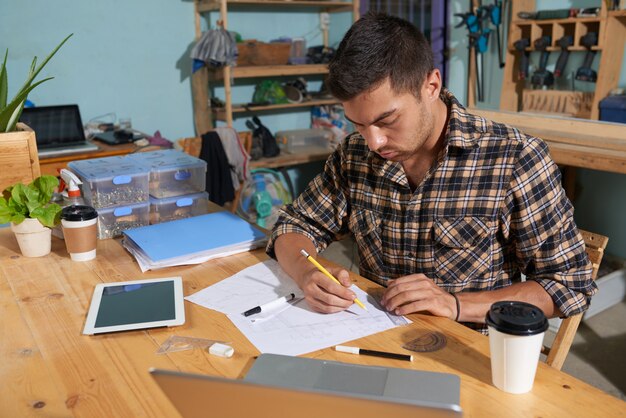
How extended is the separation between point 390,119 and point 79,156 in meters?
2.23

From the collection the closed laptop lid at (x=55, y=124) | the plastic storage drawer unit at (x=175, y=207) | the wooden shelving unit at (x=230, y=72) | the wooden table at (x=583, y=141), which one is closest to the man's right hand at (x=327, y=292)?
the plastic storage drawer unit at (x=175, y=207)

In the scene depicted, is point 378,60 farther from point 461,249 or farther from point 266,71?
point 266,71

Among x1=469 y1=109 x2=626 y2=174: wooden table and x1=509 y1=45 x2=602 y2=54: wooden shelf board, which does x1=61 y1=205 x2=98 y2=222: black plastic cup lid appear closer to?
x1=469 y1=109 x2=626 y2=174: wooden table

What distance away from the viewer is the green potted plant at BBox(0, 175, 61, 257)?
1438 mm

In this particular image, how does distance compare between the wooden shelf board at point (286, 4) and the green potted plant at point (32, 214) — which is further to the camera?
the wooden shelf board at point (286, 4)

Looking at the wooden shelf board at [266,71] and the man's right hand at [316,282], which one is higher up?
the wooden shelf board at [266,71]

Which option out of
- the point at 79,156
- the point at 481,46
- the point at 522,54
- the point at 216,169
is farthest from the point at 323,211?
the point at 481,46

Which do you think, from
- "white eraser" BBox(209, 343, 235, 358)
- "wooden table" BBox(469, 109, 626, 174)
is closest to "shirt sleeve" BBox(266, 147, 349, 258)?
"white eraser" BBox(209, 343, 235, 358)

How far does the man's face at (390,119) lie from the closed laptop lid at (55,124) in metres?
2.39

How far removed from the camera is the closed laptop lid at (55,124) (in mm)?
3092

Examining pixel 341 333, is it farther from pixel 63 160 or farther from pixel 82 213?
pixel 63 160

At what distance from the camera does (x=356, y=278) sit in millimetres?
1304

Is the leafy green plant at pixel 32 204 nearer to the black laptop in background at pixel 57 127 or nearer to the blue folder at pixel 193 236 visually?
the blue folder at pixel 193 236

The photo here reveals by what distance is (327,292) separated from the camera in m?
1.14
